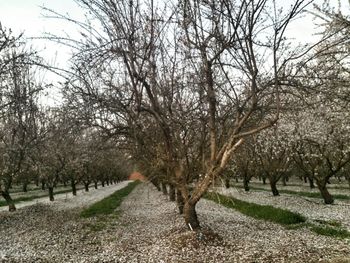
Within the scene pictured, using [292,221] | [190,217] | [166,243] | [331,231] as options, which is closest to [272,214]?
[292,221]

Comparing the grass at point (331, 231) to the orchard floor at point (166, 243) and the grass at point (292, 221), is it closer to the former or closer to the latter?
the grass at point (292, 221)

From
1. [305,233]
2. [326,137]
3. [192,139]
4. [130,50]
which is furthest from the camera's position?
[326,137]

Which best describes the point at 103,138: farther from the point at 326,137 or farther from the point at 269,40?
the point at 326,137

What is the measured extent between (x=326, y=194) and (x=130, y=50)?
19.1 m

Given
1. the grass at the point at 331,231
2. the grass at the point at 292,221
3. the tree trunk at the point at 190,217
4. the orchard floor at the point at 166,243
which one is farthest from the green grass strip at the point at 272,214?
the grass at the point at 331,231

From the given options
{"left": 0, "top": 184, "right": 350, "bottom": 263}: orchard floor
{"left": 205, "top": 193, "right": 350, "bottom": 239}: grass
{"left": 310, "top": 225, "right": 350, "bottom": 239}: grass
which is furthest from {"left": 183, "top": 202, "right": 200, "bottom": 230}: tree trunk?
{"left": 310, "top": 225, "right": 350, "bottom": 239}: grass

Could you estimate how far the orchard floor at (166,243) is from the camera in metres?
13.5

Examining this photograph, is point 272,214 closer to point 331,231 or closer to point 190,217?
point 331,231

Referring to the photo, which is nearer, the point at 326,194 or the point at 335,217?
the point at 335,217

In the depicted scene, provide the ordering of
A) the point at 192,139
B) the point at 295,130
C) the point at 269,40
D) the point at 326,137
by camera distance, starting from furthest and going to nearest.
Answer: the point at 295,130, the point at 326,137, the point at 192,139, the point at 269,40

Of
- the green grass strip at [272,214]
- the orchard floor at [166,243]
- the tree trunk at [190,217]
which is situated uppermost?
the tree trunk at [190,217]

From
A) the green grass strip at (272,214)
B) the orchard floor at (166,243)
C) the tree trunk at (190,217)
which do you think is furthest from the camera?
the green grass strip at (272,214)

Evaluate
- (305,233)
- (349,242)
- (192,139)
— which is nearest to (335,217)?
(305,233)

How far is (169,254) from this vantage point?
14141 mm
